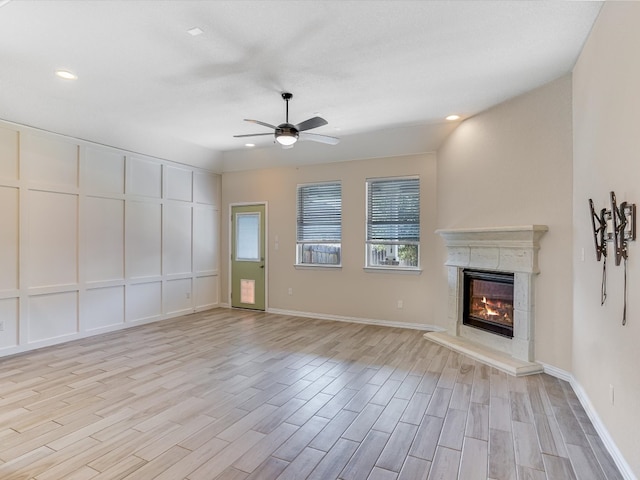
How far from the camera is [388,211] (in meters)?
6.00

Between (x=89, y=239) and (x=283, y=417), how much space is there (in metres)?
4.12

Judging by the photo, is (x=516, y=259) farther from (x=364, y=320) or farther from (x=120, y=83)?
(x=120, y=83)

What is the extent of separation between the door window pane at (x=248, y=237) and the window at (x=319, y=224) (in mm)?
971

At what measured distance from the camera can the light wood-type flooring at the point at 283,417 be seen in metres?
2.22

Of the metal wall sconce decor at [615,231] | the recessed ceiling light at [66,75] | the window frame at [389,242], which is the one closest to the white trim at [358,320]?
the window frame at [389,242]

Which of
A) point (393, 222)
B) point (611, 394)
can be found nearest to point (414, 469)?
point (611, 394)

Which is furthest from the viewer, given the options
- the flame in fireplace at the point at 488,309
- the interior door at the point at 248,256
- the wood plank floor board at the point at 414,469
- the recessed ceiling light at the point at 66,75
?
the interior door at the point at 248,256

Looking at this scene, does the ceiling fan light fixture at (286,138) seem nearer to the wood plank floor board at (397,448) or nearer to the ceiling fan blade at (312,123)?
the ceiling fan blade at (312,123)

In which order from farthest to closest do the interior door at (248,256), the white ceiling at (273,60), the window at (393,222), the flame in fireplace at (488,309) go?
the interior door at (248,256)
the window at (393,222)
the flame in fireplace at (488,309)
the white ceiling at (273,60)

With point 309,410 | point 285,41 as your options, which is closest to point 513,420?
point 309,410

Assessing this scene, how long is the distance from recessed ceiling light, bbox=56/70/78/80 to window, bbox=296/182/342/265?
3.80 metres

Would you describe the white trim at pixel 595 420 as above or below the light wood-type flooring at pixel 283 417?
above

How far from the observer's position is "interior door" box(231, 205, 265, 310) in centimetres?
709

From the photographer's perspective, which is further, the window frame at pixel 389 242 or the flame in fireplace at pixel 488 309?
the window frame at pixel 389 242
